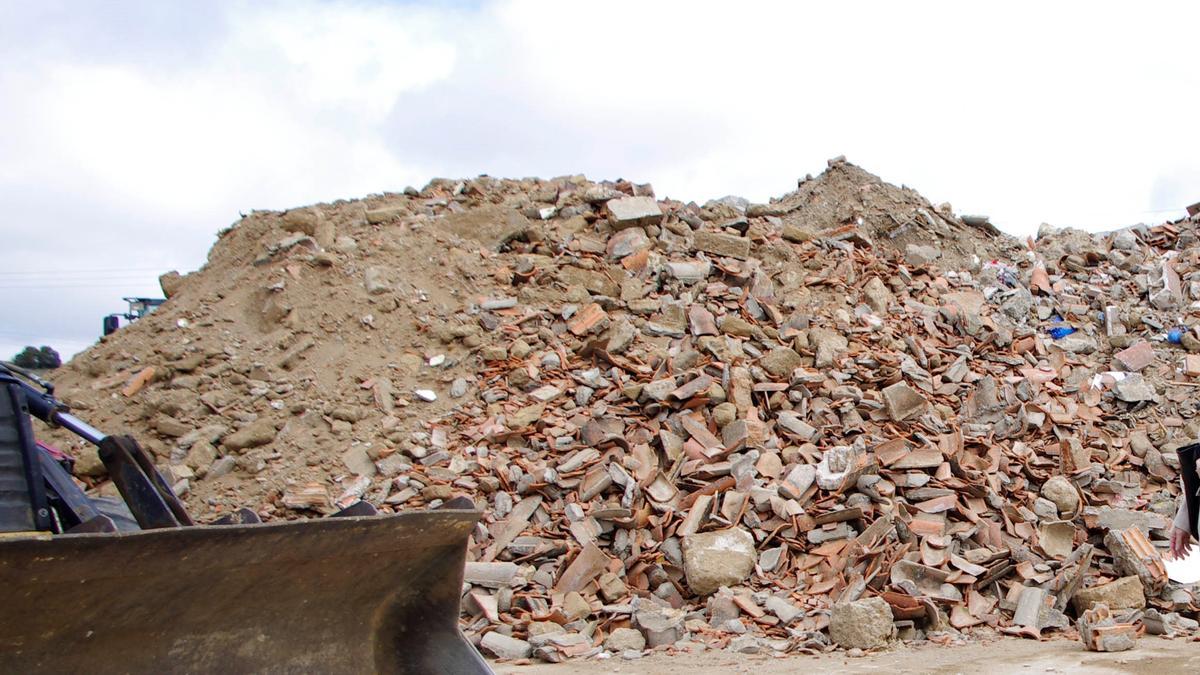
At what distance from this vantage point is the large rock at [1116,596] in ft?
22.3

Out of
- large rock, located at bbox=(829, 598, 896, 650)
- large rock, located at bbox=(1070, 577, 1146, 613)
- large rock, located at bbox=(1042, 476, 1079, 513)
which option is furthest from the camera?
large rock, located at bbox=(1042, 476, 1079, 513)

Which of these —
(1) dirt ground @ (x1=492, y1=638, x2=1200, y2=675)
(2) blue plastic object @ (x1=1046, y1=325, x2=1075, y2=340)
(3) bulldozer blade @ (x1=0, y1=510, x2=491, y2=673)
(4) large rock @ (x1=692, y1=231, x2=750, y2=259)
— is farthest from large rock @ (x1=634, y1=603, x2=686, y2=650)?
(2) blue plastic object @ (x1=1046, y1=325, x2=1075, y2=340)

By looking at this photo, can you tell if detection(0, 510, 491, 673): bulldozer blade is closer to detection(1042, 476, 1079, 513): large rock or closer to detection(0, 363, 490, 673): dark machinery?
detection(0, 363, 490, 673): dark machinery

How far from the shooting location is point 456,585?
3.45 m

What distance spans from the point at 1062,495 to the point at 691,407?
3085 millimetres

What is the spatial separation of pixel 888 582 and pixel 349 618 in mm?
4584

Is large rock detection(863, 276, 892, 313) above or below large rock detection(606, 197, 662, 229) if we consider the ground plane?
below

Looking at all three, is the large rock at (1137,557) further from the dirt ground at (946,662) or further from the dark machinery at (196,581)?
the dark machinery at (196,581)

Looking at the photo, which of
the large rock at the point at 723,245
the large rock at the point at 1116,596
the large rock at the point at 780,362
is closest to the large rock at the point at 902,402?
the large rock at the point at 780,362

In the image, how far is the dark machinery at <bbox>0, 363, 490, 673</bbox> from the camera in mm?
2729

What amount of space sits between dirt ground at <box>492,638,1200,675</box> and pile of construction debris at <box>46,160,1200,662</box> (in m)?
0.19

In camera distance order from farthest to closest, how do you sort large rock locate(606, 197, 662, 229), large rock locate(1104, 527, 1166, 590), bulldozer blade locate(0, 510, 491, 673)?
large rock locate(606, 197, 662, 229) → large rock locate(1104, 527, 1166, 590) → bulldozer blade locate(0, 510, 491, 673)

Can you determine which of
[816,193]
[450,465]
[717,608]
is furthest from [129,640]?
[816,193]

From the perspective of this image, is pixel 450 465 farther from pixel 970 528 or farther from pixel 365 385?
pixel 970 528
